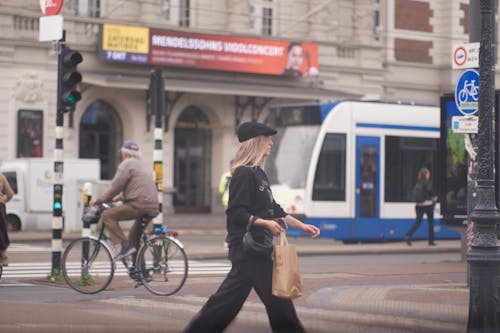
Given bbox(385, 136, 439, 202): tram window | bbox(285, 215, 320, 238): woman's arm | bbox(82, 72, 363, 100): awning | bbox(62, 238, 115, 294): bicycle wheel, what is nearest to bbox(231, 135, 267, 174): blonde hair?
bbox(285, 215, 320, 238): woman's arm

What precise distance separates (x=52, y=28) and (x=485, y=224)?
7544 mm

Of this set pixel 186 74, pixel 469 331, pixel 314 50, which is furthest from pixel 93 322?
pixel 314 50

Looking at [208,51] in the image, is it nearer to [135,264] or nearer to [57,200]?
[57,200]

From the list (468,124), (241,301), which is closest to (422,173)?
(468,124)

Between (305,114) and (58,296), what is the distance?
11767 millimetres

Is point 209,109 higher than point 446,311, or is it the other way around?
point 209,109

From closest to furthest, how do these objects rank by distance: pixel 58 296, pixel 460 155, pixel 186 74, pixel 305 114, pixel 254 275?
pixel 254 275 → pixel 58 296 → pixel 460 155 → pixel 305 114 → pixel 186 74

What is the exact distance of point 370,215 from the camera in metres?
25.2

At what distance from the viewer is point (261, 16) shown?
131 ft

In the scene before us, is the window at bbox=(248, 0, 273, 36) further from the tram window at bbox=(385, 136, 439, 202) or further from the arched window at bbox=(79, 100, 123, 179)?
the tram window at bbox=(385, 136, 439, 202)

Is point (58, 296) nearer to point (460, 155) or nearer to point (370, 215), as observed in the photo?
point (460, 155)

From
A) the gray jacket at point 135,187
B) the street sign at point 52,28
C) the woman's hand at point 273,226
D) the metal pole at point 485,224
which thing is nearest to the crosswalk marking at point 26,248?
the street sign at point 52,28

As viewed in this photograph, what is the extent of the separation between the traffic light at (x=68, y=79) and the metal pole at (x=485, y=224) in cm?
640

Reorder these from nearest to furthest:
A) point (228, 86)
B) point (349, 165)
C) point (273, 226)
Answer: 1. point (273, 226)
2. point (349, 165)
3. point (228, 86)
